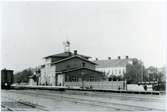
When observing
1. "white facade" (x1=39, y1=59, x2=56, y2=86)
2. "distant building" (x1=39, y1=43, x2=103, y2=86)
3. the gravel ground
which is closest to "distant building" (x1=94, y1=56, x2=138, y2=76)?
→ "distant building" (x1=39, y1=43, x2=103, y2=86)

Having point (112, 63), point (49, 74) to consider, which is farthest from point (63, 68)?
point (112, 63)

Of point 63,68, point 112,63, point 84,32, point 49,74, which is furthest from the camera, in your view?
point 112,63

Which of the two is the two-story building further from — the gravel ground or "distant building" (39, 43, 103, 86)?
the gravel ground

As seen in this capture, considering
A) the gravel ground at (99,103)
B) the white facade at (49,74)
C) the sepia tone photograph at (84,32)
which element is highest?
the sepia tone photograph at (84,32)

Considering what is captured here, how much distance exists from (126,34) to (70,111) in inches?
103

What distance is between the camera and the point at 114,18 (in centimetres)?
945

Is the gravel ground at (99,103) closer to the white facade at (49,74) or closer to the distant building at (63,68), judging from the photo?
the white facade at (49,74)

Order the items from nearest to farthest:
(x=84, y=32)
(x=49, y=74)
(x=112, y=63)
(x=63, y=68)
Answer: (x=84, y=32)
(x=63, y=68)
(x=49, y=74)
(x=112, y=63)

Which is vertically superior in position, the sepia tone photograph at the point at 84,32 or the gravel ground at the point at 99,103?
the sepia tone photograph at the point at 84,32

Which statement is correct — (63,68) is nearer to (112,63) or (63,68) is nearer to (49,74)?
(49,74)

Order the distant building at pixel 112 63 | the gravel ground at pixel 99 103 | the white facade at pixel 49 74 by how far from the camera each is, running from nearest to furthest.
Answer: the gravel ground at pixel 99 103, the distant building at pixel 112 63, the white facade at pixel 49 74

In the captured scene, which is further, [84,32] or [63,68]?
[63,68]

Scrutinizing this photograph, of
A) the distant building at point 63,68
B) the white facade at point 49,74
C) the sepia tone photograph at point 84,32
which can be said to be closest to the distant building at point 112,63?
the distant building at point 63,68

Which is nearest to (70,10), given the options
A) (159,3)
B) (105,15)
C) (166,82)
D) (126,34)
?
(105,15)
